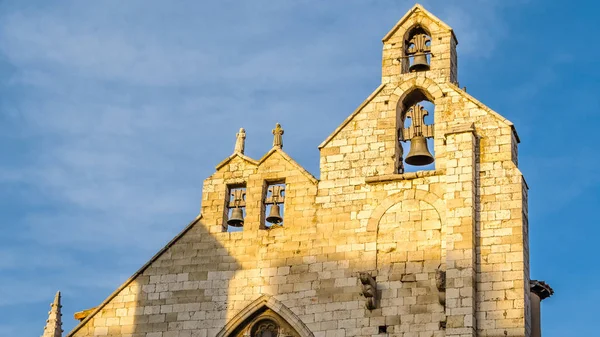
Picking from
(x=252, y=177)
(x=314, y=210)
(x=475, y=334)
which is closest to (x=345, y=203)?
(x=314, y=210)

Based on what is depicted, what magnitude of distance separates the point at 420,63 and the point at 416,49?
0.48 metres

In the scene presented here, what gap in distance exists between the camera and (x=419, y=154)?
24.8 meters

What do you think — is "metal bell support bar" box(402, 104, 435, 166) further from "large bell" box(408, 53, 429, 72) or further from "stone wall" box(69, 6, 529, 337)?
"large bell" box(408, 53, 429, 72)

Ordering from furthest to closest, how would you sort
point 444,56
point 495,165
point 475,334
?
point 444,56 → point 495,165 → point 475,334

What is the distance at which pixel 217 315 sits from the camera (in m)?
24.8

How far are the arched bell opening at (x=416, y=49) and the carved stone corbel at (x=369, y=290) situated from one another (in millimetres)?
4941

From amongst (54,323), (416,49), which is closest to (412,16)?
(416,49)

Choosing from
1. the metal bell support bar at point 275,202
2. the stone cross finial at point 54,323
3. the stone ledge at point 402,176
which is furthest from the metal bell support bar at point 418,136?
the stone cross finial at point 54,323

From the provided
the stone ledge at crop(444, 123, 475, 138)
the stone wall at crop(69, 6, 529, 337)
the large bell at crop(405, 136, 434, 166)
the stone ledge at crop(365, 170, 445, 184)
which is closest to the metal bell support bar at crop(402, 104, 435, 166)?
the large bell at crop(405, 136, 434, 166)

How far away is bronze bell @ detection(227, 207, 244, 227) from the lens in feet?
85.4

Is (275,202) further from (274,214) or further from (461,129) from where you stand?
(461,129)

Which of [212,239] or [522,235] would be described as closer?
[522,235]

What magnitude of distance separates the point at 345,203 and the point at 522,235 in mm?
3785

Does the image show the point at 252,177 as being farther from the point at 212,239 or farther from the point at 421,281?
the point at 421,281
